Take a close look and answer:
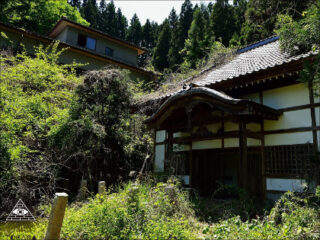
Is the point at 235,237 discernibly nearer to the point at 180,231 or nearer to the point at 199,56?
the point at 180,231

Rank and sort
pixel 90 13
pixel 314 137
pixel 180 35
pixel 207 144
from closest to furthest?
pixel 314 137, pixel 207 144, pixel 180 35, pixel 90 13

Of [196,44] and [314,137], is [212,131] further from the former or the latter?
[196,44]

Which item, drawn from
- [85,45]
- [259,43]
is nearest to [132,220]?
[259,43]

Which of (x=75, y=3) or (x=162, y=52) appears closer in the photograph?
(x=162, y=52)

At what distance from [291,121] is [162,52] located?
2445 cm

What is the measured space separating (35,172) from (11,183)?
96cm

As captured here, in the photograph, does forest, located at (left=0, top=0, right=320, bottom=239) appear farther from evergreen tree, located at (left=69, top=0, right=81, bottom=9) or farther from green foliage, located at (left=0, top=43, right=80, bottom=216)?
evergreen tree, located at (left=69, top=0, right=81, bottom=9)

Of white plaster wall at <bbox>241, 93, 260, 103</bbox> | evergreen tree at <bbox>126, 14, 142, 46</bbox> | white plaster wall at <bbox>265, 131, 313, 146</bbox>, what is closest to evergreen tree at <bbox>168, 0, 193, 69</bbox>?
evergreen tree at <bbox>126, 14, 142, 46</bbox>

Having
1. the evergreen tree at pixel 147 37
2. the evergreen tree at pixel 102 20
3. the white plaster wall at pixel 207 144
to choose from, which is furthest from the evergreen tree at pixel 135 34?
the white plaster wall at pixel 207 144

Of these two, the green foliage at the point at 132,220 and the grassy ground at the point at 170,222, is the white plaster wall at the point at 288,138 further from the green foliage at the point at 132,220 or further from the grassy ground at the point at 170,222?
the green foliage at the point at 132,220

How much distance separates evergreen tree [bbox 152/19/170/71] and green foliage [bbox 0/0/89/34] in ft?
34.8

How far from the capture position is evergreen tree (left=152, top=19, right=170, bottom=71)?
29875mm

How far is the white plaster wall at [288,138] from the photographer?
A: 7.27 m

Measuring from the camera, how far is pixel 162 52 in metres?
30.3
